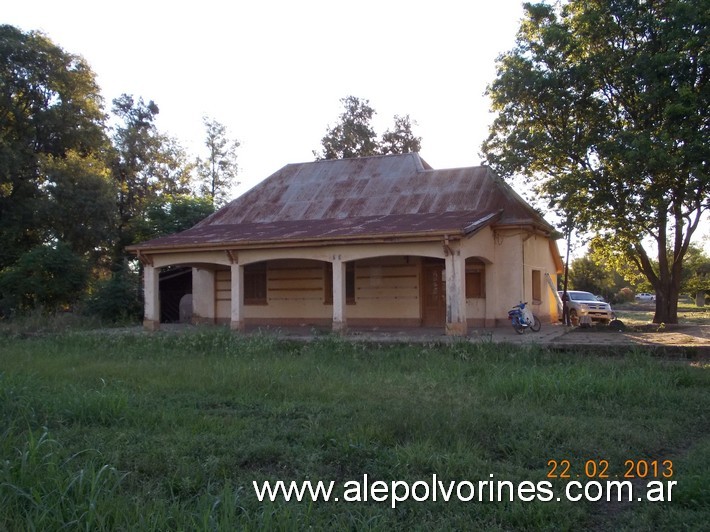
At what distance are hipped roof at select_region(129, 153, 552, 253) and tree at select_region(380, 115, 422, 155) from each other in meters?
16.7

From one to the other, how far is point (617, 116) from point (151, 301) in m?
15.6

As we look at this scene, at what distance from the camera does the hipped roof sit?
60.5ft

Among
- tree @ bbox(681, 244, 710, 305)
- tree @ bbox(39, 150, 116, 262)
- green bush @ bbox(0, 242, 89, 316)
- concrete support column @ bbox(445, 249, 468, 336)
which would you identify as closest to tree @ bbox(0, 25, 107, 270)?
tree @ bbox(39, 150, 116, 262)

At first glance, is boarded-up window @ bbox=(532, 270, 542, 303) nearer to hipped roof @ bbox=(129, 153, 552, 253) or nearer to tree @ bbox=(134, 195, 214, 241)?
hipped roof @ bbox=(129, 153, 552, 253)

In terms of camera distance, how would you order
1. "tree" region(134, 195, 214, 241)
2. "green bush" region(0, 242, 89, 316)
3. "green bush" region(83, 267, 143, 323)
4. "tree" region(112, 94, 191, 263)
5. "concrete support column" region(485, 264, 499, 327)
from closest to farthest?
1. "concrete support column" region(485, 264, 499, 327)
2. "green bush" region(83, 267, 143, 323)
3. "green bush" region(0, 242, 89, 316)
4. "tree" region(134, 195, 214, 241)
5. "tree" region(112, 94, 191, 263)

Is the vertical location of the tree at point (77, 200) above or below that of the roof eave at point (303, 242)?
above

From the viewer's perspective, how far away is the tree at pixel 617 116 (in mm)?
17719

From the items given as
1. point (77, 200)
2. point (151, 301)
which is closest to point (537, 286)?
point (151, 301)

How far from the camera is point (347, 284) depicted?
21.7 metres

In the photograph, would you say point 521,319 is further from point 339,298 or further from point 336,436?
point 336,436

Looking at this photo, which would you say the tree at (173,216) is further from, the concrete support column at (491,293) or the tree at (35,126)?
the concrete support column at (491,293)

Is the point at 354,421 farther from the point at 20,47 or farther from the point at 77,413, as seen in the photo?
the point at 20,47

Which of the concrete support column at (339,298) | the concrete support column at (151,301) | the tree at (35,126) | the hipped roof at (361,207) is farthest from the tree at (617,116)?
the tree at (35,126)

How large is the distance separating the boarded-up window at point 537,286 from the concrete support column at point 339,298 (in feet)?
23.3
